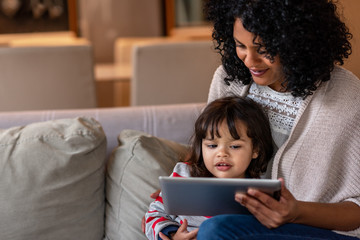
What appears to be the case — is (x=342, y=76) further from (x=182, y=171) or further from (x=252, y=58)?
(x=182, y=171)

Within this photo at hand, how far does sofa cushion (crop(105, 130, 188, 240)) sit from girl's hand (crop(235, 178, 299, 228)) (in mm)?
547

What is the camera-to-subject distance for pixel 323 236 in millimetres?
1477

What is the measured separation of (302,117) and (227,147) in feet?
0.72

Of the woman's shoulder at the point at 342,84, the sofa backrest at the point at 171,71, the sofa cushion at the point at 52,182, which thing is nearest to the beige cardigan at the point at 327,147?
the woman's shoulder at the point at 342,84

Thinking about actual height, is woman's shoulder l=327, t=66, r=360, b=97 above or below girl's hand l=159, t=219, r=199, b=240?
above

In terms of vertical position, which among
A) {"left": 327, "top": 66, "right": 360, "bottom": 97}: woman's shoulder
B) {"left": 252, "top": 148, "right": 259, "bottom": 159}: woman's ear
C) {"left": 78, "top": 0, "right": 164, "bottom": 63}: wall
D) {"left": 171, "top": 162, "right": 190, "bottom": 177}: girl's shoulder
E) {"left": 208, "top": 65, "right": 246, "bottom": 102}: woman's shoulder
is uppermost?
{"left": 327, "top": 66, "right": 360, "bottom": 97}: woman's shoulder

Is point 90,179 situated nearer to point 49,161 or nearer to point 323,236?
point 49,161

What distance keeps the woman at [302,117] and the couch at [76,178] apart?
1.45 feet

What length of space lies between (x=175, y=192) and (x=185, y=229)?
174 mm

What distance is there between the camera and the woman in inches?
56.5

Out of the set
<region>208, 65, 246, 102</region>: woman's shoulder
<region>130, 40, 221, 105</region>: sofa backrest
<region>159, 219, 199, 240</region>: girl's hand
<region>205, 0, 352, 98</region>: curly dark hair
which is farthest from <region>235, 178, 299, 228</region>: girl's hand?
<region>130, 40, 221, 105</region>: sofa backrest

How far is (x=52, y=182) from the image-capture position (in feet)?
6.11

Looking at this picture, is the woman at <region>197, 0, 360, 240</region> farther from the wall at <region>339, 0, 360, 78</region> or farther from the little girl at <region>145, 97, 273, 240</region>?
the wall at <region>339, 0, 360, 78</region>

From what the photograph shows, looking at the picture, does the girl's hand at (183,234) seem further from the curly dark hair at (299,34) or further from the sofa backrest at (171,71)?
the sofa backrest at (171,71)
